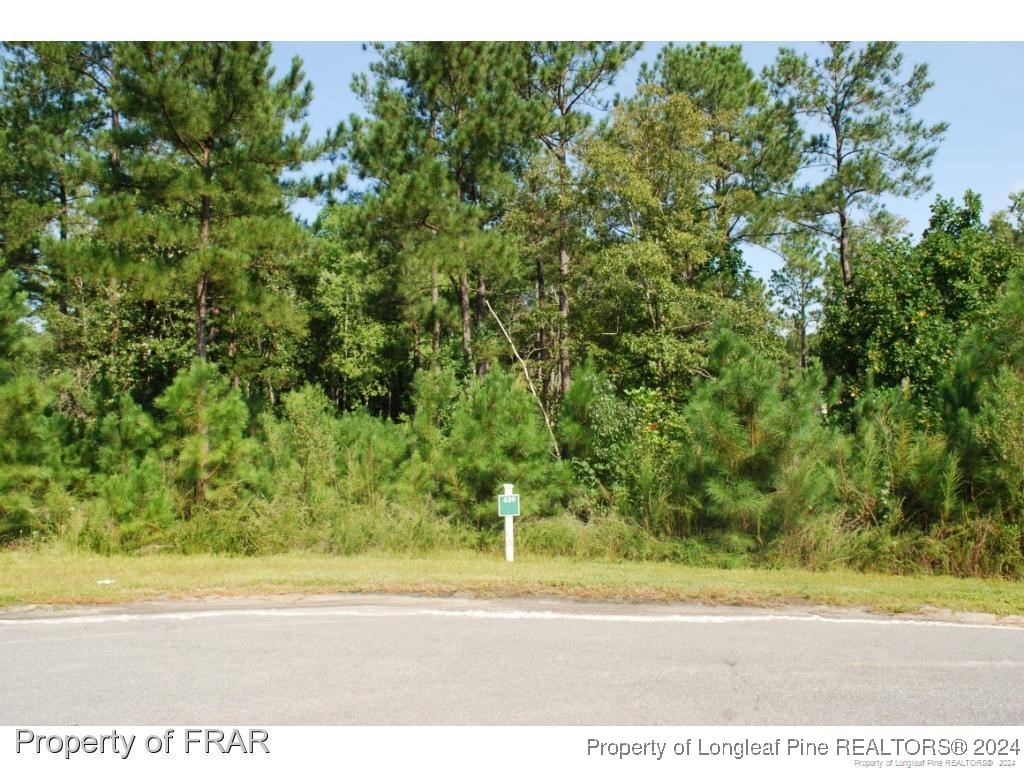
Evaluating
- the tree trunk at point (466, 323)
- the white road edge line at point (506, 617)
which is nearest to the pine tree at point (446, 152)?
the tree trunk at point (466, 323)

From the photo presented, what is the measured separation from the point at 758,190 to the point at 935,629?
80.0ft

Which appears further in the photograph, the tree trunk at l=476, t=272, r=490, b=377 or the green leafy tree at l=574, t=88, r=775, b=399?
the tree trunk at l=476, t=272, r=490, b=377

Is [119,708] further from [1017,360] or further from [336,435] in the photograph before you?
[1017,360]

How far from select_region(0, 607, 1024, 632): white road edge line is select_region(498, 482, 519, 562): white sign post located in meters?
3.41

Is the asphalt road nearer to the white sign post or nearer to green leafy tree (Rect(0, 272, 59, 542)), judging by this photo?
the white sign post

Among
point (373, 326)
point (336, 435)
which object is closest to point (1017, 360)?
point (336, 435)

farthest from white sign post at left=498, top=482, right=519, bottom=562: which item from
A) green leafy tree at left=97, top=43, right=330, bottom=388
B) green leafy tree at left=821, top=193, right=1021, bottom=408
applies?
green leafy tree at left=97, top=43, right=330, bottom=388

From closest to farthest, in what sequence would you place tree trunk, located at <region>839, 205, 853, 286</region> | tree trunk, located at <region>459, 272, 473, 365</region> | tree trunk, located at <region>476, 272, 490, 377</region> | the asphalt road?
the asphalt road → tree trunk, located at <region>459, 272, 473, 365</region> → tree trunk, located at <region>476, 272, 490, 377</region> → tree trunk, located at <region>839, 205, 853, 286</region>

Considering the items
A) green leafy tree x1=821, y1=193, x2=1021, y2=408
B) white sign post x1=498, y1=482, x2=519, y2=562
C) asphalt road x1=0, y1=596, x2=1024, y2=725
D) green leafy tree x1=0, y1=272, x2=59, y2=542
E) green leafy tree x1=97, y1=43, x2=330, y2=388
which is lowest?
asphalt road x1=0, y1=596, x2=1024, y2=725

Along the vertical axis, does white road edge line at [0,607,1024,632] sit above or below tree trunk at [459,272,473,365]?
below

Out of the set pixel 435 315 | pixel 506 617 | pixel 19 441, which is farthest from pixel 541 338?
pixel 506 617

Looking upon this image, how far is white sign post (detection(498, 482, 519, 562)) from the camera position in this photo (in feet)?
37.0

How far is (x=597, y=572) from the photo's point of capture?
393 inches

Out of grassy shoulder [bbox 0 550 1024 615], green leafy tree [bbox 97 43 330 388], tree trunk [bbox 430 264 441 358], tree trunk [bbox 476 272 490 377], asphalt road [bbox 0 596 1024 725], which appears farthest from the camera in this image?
tree trunk [bbox 430 264 441 358]
